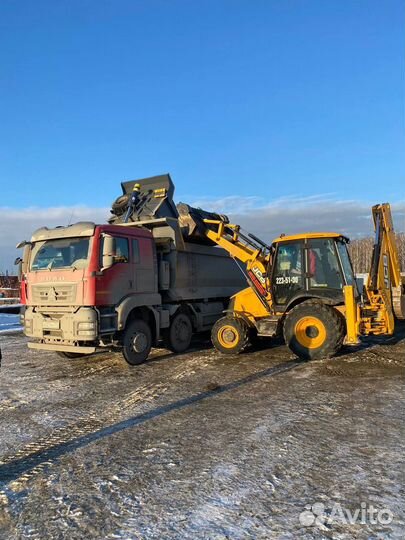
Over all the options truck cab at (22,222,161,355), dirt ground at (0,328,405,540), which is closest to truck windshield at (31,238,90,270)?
truck cab at (22,222,161,355)

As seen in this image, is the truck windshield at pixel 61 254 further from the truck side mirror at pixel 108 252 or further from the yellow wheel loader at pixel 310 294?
the yellow wheel loader at pixel 310 294

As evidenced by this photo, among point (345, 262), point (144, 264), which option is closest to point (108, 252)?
point (144, 264)

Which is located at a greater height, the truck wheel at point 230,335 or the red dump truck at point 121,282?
the red dump truck at point 121,282

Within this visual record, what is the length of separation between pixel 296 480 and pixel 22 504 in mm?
2198

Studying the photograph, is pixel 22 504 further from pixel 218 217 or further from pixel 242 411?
pixel 218 217

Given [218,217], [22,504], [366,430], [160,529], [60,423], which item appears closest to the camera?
[160,529]

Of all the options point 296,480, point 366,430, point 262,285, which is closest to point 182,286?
point 262,285

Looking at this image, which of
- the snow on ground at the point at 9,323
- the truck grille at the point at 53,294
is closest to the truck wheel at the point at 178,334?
the truck grille at the point at 53,294

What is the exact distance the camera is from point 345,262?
9.24 metres

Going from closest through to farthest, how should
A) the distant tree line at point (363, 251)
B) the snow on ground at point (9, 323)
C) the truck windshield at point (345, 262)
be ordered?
the truck windshield at point (345, 262) < the snow on ground at point (9, 323) < the distant tree line at point (363, 251)

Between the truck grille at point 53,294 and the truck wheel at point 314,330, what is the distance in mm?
4147

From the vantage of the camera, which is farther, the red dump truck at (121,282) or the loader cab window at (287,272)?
the loader cab window at (287,272)

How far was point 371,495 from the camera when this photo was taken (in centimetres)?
350

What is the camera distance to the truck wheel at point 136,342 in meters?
8.57
